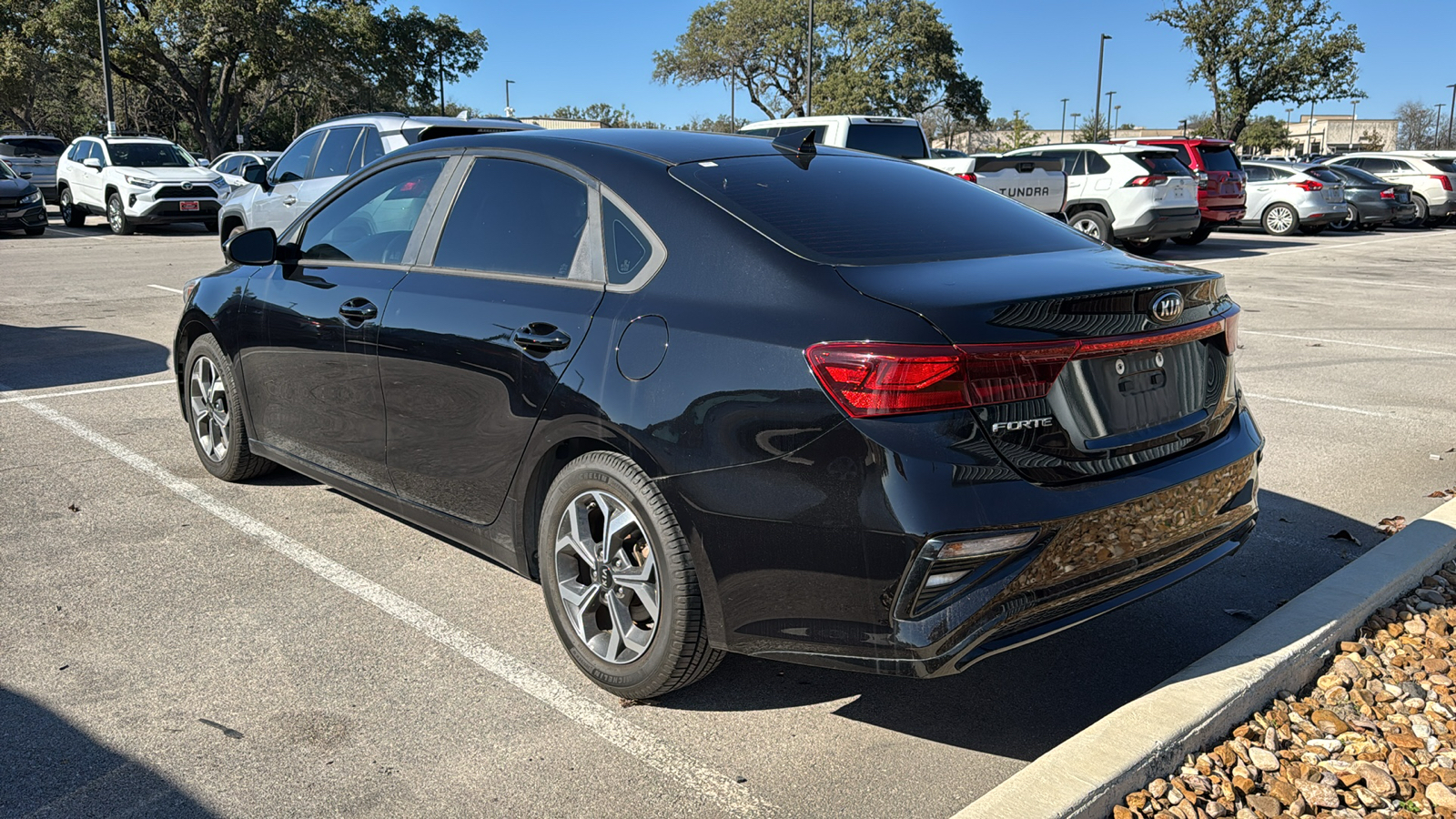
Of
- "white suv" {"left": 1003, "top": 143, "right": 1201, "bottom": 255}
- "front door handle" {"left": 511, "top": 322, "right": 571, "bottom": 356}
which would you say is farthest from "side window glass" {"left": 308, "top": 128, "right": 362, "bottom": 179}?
"white suv" {"left": 1003, "top": 143, "right": 1201, "bottom": 255}

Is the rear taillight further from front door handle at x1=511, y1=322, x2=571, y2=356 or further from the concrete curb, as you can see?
front door handle at x1=511, y1=322, x2=571, y2=356

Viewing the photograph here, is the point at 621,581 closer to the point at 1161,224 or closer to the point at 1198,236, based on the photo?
the point at 1161,224

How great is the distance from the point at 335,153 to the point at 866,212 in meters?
9.13

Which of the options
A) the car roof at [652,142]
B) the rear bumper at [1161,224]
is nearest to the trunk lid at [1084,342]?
the car roof at [652,142]

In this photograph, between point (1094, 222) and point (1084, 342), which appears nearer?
point (1084, 342)

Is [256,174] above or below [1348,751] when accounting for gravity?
above

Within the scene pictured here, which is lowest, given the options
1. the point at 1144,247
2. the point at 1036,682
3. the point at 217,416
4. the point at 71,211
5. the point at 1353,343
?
the point at 1036,682

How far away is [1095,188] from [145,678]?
1679 centimetres

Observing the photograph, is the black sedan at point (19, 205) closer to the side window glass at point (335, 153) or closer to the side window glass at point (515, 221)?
the side window glass at point (335, 153)

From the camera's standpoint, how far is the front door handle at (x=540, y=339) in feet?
10.8

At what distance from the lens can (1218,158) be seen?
19422 millimetres

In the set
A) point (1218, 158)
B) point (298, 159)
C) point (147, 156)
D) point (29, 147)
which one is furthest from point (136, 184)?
point (1218, 158)

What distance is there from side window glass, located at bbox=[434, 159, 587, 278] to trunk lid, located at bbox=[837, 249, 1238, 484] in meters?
1.01

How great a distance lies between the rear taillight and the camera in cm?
1722
